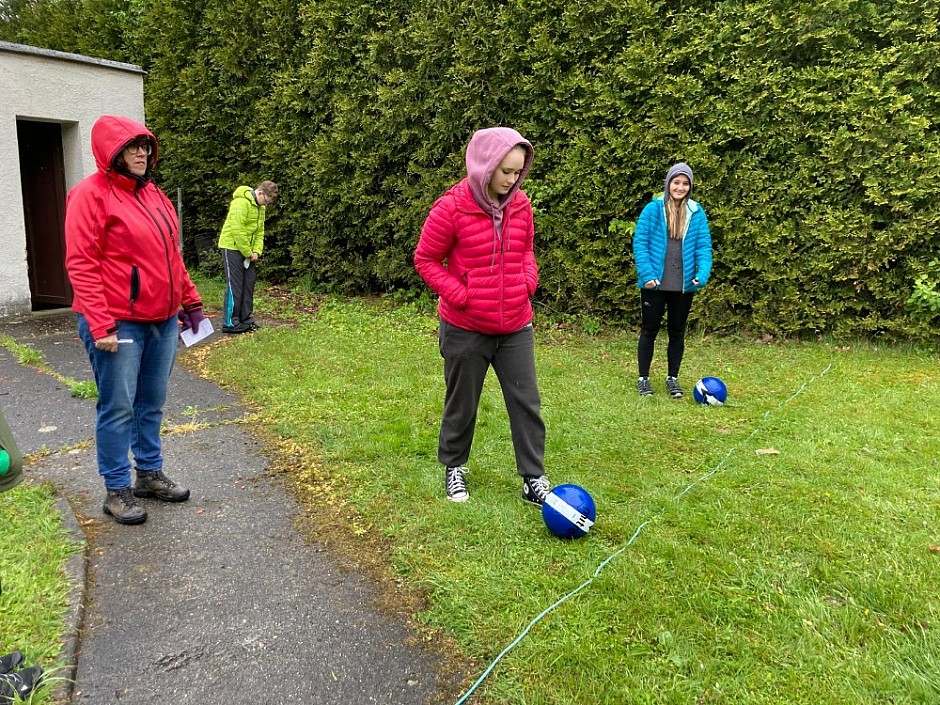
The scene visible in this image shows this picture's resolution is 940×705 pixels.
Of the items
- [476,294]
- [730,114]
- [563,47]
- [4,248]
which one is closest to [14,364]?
[4,248]

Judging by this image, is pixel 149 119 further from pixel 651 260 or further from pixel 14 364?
pixel 651 260

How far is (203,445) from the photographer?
202 inches

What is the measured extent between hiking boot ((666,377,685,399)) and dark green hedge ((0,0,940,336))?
7.13 feet

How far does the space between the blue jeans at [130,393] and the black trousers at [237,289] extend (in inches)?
193

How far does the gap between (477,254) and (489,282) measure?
0.16 metres

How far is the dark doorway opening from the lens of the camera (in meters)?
9.85

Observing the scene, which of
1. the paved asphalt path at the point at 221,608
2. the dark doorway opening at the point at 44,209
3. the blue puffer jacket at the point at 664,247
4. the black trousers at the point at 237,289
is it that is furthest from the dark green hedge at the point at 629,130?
the paved asphalt path at the point at 221,608

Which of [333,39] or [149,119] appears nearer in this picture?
[333,39]

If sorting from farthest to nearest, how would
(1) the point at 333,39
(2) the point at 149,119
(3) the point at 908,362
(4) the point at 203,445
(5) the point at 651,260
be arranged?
(2) the point at 149,119
(1) the point at 333,39
(3) the point at 908,362
(5) the point at 651,260
(4) the point at 203,445

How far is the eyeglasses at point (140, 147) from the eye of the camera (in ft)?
11.7

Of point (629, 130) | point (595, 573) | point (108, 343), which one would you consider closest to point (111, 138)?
point (108, 343)

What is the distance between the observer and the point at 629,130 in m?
7.91

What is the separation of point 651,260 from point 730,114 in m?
2.55

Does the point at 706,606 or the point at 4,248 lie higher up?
the point at 4,248
